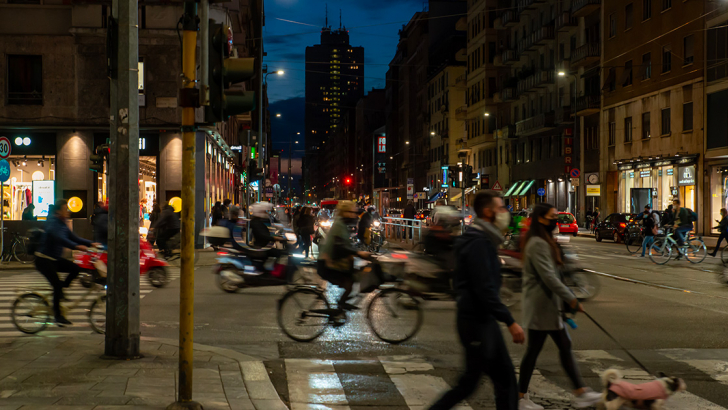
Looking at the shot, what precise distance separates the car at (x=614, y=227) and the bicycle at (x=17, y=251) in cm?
2471

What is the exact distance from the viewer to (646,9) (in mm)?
42375

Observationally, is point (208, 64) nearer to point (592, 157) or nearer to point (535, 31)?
point (592, 157)

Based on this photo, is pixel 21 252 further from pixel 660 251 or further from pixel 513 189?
pixel 513 189

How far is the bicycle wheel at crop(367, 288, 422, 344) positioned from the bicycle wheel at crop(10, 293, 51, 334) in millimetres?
4469

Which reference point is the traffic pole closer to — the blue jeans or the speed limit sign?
the speed limit sign

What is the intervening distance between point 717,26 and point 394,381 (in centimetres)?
3402

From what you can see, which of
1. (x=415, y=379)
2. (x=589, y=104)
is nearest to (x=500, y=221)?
(x=415, y=379)

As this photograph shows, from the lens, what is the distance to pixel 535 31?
58.9 meters

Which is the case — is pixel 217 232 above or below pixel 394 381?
above

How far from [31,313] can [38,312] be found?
0.10 m

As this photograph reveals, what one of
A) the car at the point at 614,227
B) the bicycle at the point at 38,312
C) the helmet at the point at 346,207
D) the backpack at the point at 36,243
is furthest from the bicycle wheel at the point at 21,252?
the car at the point at 614,227

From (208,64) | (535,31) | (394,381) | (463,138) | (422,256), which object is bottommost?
(394,381)

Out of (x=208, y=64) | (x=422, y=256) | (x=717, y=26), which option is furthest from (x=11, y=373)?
(x=717, y=26)

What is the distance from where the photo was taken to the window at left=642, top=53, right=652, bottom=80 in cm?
4225
